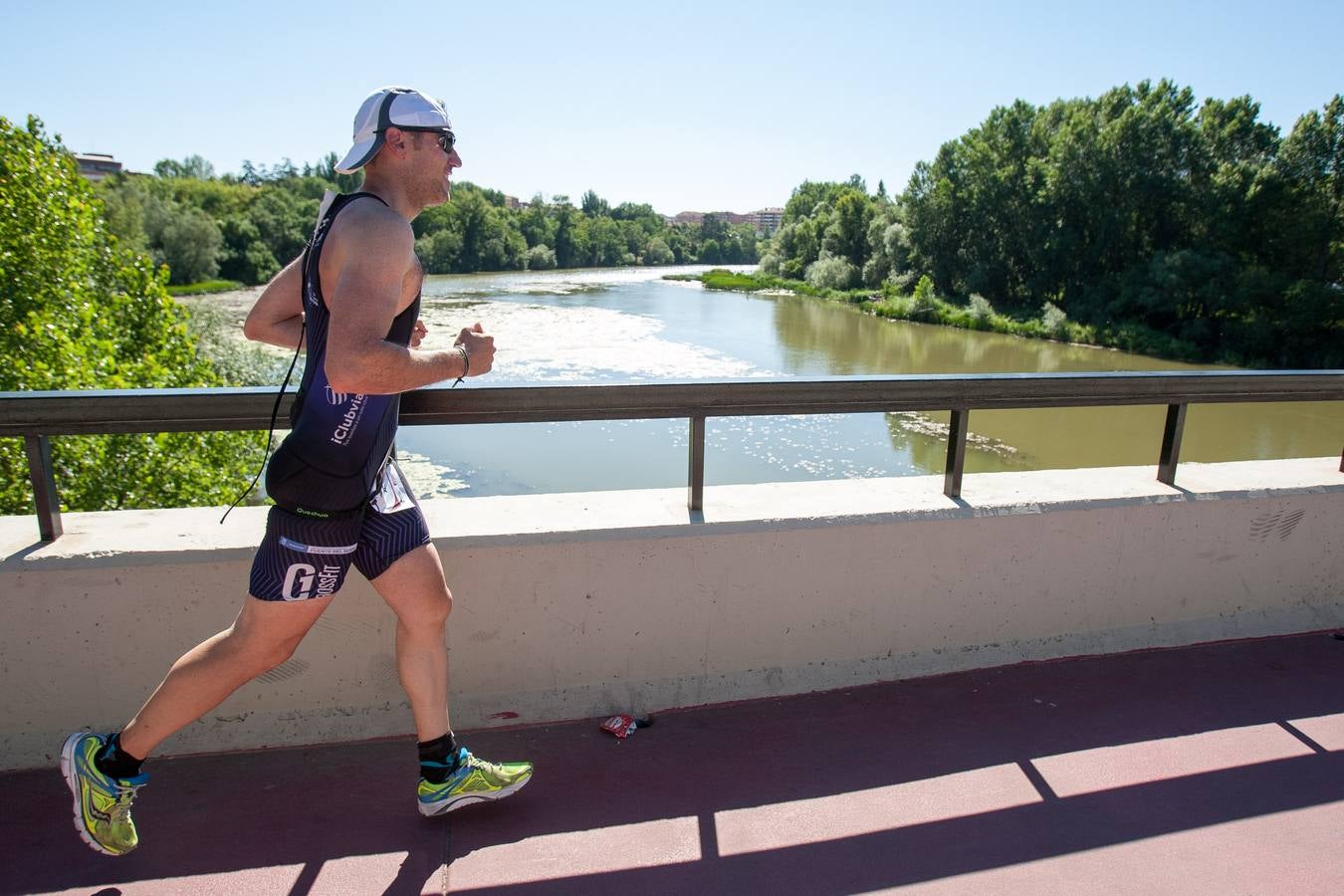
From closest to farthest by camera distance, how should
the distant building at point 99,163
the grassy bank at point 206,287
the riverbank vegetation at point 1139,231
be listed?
the riverbank vegetation at point 1139,231 < the grassy bank at point 206,287 < the distant building at point 99,163

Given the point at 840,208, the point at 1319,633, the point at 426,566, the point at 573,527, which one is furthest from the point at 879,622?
the point at 840,208

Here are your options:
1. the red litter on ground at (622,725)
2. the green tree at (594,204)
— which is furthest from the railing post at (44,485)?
the green tree at (594,204)

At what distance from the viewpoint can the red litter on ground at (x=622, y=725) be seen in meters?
2.89

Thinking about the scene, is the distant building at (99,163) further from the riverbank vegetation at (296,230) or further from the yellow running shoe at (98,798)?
the yellow running shoe at (98,798)

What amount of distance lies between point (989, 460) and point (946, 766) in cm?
2430

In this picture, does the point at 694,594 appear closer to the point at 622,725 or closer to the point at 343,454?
the point at 622,725

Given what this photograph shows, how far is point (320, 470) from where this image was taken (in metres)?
2.09

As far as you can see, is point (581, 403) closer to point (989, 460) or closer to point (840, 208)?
point (989, 460)

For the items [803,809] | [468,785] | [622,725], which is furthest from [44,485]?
[803,809]

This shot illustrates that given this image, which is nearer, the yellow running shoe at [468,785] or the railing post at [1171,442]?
the yellow running shoe at [468,785]

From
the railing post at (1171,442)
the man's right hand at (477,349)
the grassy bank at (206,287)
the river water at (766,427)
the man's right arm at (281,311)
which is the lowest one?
the river water at (766,427)

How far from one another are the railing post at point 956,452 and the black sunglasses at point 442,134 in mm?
1890

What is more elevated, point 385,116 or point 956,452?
point 385,116

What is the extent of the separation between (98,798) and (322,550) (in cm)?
81
